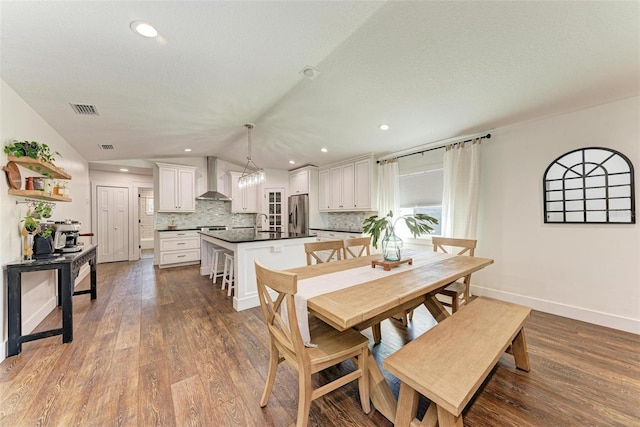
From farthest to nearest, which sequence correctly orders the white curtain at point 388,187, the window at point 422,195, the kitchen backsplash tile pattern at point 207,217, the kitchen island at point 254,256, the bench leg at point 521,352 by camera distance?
the kitchen backsplash tile pattern at point 207,217 → the white curtain at point 388,187 → the window at point 422,195 → the kitchen island at point 254,256 → the bench leg at point 521,352

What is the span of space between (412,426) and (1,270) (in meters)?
3.25

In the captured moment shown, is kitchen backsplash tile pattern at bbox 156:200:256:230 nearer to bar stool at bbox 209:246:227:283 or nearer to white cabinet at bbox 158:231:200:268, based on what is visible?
white cabinet at bbox 158:231:200:268

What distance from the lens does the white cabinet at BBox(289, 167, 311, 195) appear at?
582cm

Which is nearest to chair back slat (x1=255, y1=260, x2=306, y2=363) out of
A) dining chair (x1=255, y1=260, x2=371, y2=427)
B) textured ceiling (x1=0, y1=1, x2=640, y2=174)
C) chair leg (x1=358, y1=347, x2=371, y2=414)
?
dining chair (x1=255, y1=260, x2=371, y2=427)

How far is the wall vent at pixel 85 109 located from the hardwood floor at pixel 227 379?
229 cm

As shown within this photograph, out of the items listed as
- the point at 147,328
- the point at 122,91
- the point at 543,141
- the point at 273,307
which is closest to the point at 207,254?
the point at 147,328

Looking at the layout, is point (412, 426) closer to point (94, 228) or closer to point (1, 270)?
point (1, 270)

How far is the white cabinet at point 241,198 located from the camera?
6.27 metres

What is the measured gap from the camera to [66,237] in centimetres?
269

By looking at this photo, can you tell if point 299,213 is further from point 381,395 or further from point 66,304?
point 381,395

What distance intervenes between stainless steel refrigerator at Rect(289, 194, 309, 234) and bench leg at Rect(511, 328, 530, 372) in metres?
4.38

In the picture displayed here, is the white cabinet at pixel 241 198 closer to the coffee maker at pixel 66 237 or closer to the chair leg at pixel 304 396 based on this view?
the coffee maker at pixel 66 237

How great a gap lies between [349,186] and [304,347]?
162 inches

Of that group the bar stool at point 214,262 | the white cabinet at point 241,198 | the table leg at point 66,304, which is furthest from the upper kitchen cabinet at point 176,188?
the table leg at point 66,304
